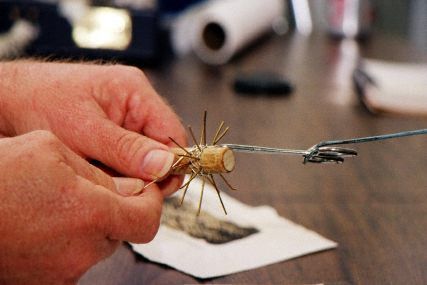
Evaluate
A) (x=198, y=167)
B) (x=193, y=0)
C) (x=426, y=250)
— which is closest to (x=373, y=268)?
(x=426, y=250)

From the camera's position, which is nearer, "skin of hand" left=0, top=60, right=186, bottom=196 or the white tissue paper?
"skin of hand" left=0, top=60, right=186, bottom=196

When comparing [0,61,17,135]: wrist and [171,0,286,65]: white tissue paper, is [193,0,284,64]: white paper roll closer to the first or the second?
[171,0,286,65]: white tissue paper

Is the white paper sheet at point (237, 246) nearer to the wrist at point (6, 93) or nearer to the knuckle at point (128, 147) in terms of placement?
the knuckle at point (128, 147)

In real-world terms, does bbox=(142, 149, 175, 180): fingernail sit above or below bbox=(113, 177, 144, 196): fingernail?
above

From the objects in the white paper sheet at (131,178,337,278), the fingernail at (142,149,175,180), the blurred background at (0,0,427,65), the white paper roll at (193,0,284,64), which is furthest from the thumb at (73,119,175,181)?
the white paper roll at (193,0,284,64)

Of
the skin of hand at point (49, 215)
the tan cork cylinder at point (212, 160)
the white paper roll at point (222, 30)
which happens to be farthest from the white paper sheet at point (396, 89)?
the skin of hand at point (49, 215)
